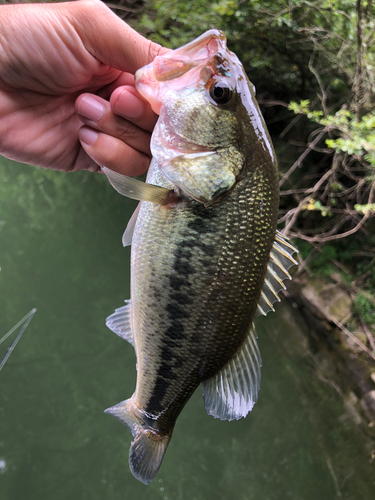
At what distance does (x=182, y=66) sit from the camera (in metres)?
0.95

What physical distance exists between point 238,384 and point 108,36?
54.6 inches

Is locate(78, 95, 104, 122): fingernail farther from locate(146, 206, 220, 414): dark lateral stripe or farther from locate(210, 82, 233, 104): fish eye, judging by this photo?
locate(146, 206, 220, 414): dark lateral stripe

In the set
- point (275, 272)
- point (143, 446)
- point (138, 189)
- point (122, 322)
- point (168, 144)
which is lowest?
point (143, 446)

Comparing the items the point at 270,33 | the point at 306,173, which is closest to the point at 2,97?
the point at 270,33

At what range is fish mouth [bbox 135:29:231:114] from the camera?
930mm

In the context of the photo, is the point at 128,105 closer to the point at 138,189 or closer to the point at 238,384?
the point at 138,189

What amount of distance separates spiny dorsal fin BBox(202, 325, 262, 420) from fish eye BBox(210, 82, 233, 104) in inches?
31.2

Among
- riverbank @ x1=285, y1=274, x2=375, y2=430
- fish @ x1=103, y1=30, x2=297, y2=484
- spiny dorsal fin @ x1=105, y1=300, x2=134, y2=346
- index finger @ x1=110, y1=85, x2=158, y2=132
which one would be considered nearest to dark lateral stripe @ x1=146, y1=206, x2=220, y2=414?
fish @ x1=103, y1=30, x2=297, y2=484

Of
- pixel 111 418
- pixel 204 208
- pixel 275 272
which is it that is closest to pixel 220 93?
pixel 204 208

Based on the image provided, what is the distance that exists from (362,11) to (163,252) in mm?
3248

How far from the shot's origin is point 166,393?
1.16 m

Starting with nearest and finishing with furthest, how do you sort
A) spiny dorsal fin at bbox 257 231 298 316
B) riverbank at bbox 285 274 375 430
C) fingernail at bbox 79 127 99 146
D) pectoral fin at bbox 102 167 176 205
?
1. pectoral fin at bbox 102 167 176 205
2. spiny dorsal fin at bbox 257 231 298 316
3. fingernail at bbox 79 127 99 146
4. riverbank at bbox 285 274 375 430

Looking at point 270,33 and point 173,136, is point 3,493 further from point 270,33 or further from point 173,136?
point 270,33

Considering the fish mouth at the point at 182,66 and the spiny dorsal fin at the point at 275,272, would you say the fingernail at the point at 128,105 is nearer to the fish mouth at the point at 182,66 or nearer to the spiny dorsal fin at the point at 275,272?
the fish mouth at the point at 182,66
